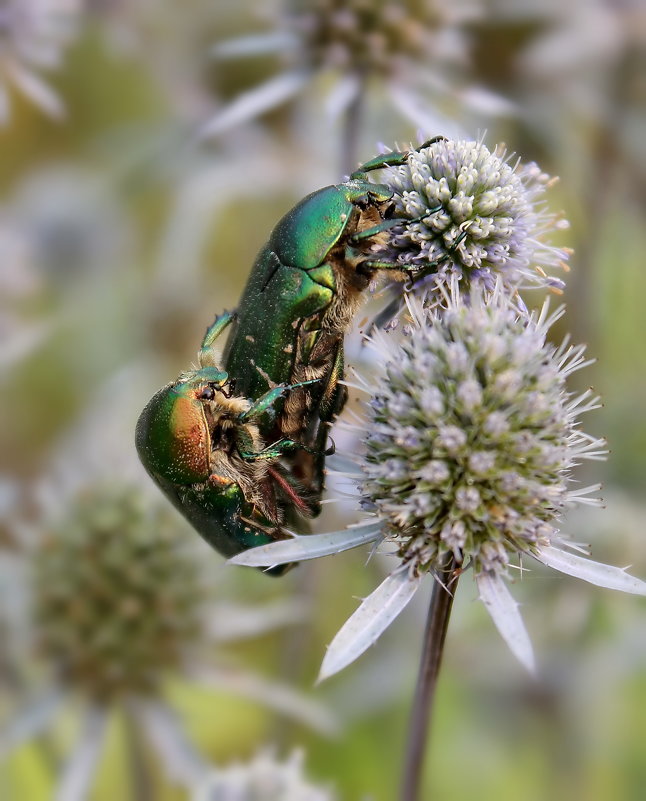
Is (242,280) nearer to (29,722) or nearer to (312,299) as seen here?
(29,722)

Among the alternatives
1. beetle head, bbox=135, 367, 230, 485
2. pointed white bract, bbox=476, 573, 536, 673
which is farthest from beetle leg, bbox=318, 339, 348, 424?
pointed white bract, bbox=476, 573, 536, 673

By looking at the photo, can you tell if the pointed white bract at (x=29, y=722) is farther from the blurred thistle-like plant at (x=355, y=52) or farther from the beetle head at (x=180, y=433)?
the blurred thistle-like plant at (x=355, y=52)

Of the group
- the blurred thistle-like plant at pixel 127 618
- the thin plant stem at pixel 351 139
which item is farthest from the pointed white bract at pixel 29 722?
the thin plant stem at pixel 351 139

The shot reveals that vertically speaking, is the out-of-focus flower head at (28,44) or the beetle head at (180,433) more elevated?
the out-of-focus flower head at (28,44)

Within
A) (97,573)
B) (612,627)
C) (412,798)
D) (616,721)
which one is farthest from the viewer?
(616,721)

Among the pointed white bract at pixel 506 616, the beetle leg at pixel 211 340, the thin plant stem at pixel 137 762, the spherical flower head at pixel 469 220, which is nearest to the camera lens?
the pointed white bract at pixel 506 616

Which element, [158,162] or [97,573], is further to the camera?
[158,162]

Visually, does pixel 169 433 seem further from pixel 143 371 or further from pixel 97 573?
pixel 143 371

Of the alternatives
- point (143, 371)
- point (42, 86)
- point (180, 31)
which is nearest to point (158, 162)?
point (180, 31)
